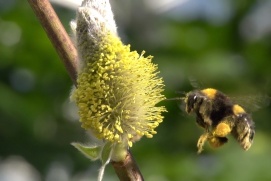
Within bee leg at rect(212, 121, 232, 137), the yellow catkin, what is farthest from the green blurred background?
the yellow catkin

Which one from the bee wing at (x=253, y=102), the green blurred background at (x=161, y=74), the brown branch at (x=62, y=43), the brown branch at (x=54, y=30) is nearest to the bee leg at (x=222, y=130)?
the bee wing at (x=253, y=102)

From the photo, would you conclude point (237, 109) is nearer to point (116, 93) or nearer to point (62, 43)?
point (116, 93)

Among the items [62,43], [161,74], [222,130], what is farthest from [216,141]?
[161,74]

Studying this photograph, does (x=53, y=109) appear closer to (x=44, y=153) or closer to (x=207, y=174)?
(x=44, y=153)

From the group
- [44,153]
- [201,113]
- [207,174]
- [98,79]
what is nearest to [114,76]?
[98,79]

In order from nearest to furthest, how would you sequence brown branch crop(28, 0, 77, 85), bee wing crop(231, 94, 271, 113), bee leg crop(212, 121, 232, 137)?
brown branch crop(28, 0, 77, 85) → bee leg crop(212, 121, 232, 137) → bee wing crop(231, 94, 271, 113)

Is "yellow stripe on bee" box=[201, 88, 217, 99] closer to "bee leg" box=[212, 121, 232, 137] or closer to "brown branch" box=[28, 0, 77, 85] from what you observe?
"bee leg" box=[212, 121, 232, 137]

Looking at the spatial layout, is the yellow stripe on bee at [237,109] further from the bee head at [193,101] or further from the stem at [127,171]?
the stem at [127,171]

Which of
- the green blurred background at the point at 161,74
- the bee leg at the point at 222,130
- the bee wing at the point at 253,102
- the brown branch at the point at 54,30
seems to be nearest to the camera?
the brown branch at the point at 54,30
